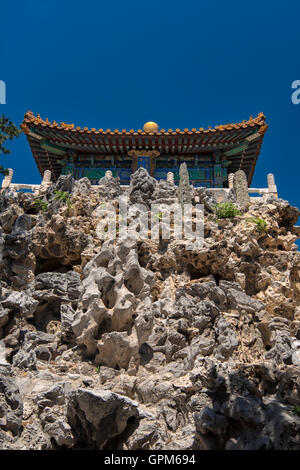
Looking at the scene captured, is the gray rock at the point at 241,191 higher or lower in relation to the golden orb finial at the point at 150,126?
lower

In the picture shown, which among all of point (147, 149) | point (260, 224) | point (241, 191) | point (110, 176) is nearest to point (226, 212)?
point (260, 224)

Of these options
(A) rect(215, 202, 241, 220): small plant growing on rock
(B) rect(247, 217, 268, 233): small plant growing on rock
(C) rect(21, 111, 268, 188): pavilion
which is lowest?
(B) rect(247, 217, 268, 233): small plant growing on rock

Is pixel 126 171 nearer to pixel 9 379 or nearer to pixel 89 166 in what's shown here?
pixel 89 166

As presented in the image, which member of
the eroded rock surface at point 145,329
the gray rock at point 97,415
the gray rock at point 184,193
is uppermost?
the gray rock at point 184,193

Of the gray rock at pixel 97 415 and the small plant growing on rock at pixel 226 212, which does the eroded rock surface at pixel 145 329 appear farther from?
the small plant growing on rock at pixel 226 212

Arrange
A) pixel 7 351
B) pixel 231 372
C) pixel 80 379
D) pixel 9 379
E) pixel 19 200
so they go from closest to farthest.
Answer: pixel 231 372 < pixel 9 379 < pixel 80 379 < pixel 7 351 < pixel 19 200

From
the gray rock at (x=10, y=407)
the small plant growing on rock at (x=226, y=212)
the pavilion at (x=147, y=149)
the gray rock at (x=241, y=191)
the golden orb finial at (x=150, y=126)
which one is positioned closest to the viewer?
the gray rock at (x=10, y=407)

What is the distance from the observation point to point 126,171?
23906 millimetres

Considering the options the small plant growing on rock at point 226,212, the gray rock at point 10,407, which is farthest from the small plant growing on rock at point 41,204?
the gray rock at point 10,407

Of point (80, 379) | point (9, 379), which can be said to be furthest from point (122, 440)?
point (9, 379)

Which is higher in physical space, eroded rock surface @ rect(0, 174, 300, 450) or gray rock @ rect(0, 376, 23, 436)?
eroded rock surface @ rect(0, 174, 300, 450)

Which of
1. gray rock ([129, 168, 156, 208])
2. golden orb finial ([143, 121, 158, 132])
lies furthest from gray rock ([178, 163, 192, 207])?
golden orb finial ([143, 121, 158, 132])

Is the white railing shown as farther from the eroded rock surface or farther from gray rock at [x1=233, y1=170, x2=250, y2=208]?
the eroded rock surface

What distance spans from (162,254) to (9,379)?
5.46 metres
